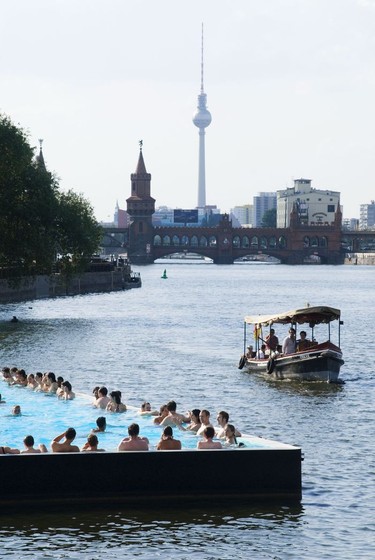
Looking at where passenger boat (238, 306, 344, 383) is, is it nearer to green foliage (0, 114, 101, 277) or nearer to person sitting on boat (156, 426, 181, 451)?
person sitting on boat (156, 426, 181, 451)

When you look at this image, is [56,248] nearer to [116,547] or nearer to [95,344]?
[95,344]

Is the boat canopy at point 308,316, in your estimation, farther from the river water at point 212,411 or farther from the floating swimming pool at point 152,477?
the floating swimming pool at point 152,477

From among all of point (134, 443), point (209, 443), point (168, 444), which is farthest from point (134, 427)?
point (209, 443)

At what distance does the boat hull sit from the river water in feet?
2.60

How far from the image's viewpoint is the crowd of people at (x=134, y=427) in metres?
29.1

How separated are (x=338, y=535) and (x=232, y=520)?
2.32 metres

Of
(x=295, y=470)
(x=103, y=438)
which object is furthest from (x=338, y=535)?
(x=103, y=438)

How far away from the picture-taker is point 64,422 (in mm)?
38312

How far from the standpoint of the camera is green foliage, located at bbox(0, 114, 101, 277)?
325 ft

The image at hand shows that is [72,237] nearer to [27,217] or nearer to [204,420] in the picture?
[27,217]

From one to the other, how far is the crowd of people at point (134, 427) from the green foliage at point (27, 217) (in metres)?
50.8

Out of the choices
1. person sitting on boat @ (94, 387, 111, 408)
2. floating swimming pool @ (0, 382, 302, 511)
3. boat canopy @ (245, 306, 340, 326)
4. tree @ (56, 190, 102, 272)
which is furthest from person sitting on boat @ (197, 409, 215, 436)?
tree @ (56, 190, 102, 272)

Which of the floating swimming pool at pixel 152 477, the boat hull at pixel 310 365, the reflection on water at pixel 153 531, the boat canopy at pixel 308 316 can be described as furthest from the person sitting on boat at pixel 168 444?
the boat canopy at pixel 308 316

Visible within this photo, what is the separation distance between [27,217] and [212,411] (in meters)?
55.9
